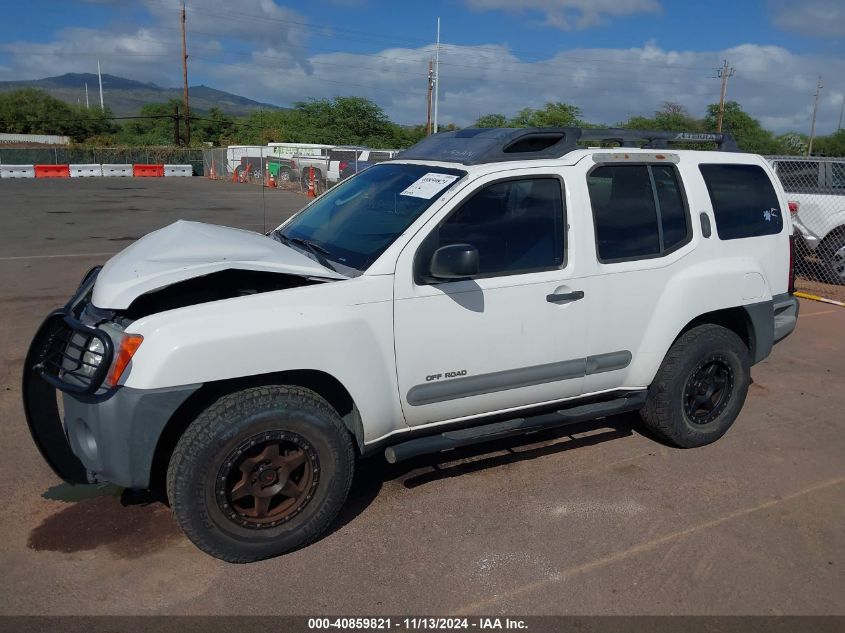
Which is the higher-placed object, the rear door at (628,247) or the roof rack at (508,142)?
the roof rack at (508,142)

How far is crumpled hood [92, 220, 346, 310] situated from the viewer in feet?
10.6

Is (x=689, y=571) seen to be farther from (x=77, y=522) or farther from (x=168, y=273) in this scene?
(x=77, y=522)

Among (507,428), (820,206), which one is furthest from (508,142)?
(820,206)

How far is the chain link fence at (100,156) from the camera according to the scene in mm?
41531

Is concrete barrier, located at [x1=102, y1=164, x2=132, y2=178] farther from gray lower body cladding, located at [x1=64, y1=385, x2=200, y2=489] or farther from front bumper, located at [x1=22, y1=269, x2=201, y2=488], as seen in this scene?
gray lower body cladding, located at [x1=64, y1=385, x2=200, y2=489]

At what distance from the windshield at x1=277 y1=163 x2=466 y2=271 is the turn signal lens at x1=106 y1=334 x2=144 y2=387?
111 centimetres

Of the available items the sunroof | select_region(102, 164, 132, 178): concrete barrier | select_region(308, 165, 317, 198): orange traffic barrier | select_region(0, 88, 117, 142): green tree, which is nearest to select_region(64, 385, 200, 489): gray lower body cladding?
the sunroof

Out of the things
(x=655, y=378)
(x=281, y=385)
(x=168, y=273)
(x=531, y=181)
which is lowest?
(x=655, y=378)

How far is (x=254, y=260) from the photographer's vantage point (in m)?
3.43

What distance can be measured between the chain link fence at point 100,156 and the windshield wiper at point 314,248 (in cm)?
4019

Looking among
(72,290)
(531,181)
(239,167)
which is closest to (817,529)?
(531,181)

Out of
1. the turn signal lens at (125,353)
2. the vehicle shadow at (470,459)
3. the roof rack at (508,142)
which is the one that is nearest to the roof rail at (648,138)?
the roof rack at (508,142)

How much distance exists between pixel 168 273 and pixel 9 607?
1556 mm

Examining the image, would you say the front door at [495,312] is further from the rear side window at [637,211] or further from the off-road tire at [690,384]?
the off-road tire at [690,384]
